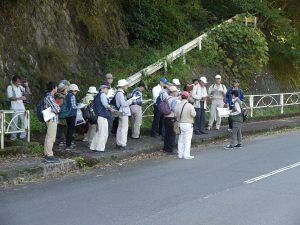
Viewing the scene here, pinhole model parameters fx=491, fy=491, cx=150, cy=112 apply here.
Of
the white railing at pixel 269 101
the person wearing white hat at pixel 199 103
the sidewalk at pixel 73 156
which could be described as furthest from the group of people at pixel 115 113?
the white railing at pixel 269 101

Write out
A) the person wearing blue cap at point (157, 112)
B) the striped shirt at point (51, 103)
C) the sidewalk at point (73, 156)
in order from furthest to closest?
the person wearing blue cap at point (157, 112) < the striped shirt at point (51, 103) < the sidewalk at point (73, 156)

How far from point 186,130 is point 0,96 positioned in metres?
5.24

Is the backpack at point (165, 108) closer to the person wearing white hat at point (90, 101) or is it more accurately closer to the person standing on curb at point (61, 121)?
the person wearing white hat at point (90, 101)

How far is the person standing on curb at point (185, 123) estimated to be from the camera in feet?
43.2

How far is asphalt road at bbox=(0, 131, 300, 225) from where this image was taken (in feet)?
24.4

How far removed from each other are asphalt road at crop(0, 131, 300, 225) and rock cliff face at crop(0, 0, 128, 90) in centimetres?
537

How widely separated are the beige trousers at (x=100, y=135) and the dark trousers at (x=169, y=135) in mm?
2106

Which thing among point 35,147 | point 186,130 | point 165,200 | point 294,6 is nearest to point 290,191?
point 165,200

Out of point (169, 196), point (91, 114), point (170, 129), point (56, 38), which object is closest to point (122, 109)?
point (91, 114)

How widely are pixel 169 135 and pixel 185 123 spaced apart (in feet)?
2.63

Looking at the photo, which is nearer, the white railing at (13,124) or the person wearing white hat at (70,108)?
the white railing at (13,124)

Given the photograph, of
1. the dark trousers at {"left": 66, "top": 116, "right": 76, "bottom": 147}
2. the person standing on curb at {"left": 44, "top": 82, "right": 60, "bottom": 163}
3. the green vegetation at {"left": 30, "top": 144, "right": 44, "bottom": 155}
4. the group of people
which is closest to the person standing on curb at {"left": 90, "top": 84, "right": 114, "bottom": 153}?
the group of people

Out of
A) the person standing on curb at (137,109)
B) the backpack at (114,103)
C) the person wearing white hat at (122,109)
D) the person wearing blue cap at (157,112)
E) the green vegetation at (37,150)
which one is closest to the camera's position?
the green vegetation at (37,150)

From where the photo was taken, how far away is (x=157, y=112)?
15.2m
